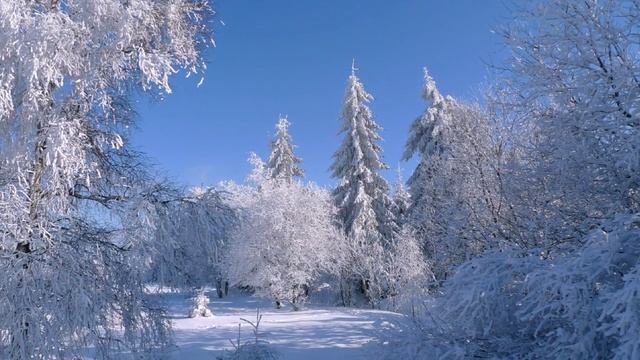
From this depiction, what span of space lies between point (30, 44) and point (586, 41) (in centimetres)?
604

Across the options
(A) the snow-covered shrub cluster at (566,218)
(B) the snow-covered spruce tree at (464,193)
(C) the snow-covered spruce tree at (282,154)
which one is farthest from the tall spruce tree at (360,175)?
(A) the snow-covered shrub cluster at (566,218)

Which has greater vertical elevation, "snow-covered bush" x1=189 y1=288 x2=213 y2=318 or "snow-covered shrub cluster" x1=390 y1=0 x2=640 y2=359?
"snow-covered shrub cluster" x1=390 y1=0 x2=640 y2=359

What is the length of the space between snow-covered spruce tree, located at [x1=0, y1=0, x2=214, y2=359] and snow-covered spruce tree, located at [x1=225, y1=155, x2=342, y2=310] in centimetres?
1888

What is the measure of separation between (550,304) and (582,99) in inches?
117

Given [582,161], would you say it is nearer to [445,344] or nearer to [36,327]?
[445,344]

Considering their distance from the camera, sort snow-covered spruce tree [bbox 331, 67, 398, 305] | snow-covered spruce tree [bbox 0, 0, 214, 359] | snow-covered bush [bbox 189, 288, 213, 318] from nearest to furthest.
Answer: snow-covered spruce tree [bbox 0, 0, 214, 359] < snow-covered bush [bbox 189, 288, 213, 318] < snow-covered spruce tree [bbox 331, 67, 398, 305]

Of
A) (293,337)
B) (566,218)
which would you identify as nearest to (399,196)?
(293,337)

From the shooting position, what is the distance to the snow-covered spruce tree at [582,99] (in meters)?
4.73

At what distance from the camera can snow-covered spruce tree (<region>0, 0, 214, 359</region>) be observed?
13.1 ft

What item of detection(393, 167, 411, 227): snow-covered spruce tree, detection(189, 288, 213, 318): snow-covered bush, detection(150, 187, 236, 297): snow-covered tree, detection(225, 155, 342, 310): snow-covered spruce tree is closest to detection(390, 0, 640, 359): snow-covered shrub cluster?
detection(150, 187, 236, 297): snow-covered tree

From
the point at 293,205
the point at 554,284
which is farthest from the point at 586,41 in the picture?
the point at 293,205

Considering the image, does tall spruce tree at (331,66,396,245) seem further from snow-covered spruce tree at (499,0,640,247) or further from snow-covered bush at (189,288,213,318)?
snow-covered spruce tree at (499,0,640,247)

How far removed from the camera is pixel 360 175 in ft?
88.7

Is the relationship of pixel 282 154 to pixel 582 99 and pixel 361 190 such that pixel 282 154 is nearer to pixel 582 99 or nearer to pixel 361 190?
pixel 361 190
